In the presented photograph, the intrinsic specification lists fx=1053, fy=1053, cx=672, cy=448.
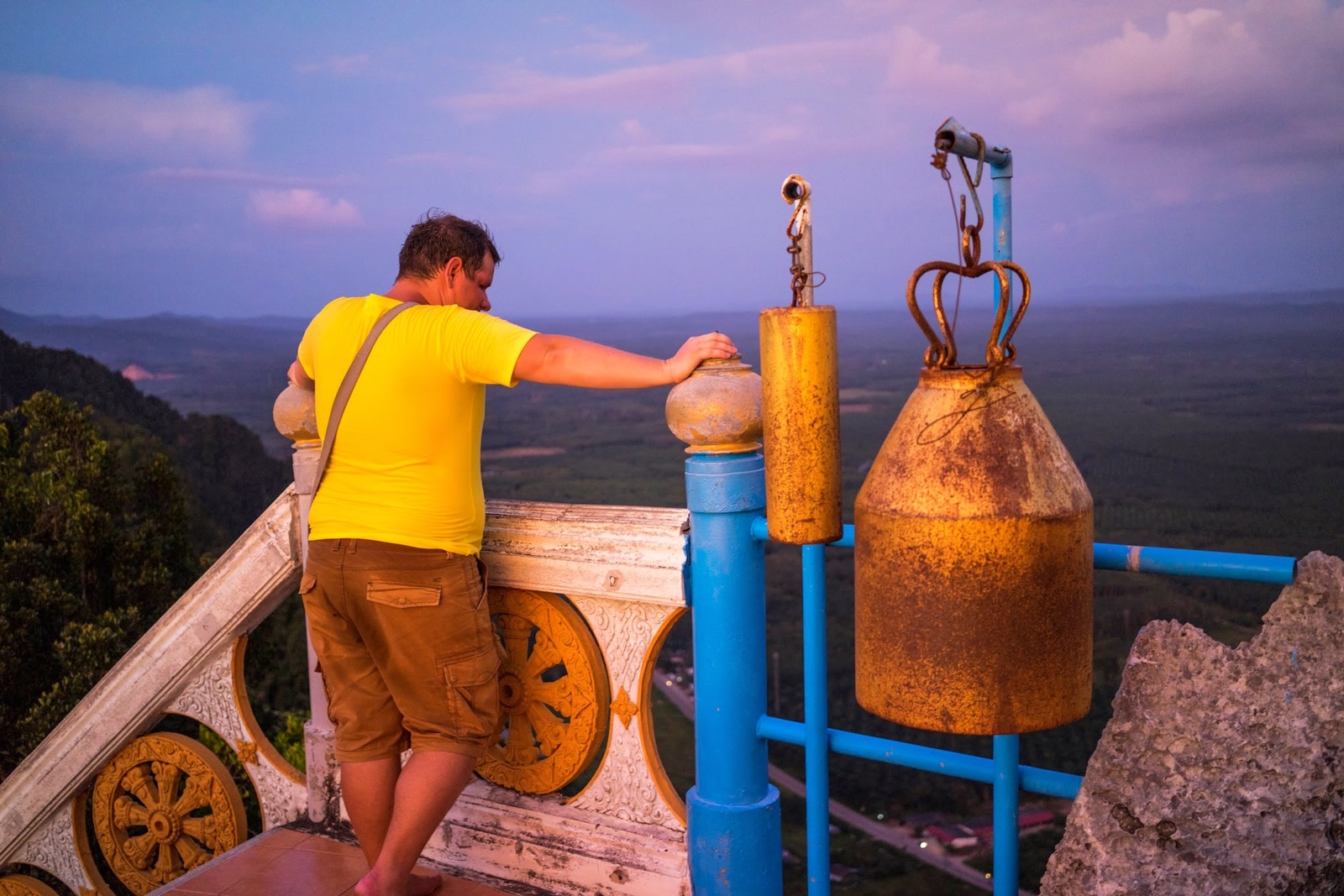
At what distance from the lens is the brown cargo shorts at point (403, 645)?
8.08 ft

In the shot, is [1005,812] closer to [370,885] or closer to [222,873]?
[370,885]

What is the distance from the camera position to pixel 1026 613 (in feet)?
5.10

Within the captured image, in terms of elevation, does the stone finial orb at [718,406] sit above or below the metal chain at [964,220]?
below

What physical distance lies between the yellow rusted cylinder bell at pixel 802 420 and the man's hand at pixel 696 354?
1.28ft

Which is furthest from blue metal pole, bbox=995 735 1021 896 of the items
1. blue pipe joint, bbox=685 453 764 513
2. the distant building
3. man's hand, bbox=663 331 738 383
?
the distant building

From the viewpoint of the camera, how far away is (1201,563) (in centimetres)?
171

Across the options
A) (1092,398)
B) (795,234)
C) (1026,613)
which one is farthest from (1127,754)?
(1092,398)

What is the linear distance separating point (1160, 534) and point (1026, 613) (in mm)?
22258

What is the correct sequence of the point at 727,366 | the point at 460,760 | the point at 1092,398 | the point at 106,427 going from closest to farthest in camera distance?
the point at 727,366 → the point at 460,760 → the point at 106,427 → the point at 1092,398

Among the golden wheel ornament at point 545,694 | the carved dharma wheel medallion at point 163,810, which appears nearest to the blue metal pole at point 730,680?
the golden wheel ornament at point 545,694

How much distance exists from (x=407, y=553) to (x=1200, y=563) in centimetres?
166

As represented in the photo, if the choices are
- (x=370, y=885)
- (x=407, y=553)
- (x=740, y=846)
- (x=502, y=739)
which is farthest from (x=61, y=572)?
(x=740, y=846)

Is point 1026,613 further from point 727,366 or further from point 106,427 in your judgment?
point 106,427

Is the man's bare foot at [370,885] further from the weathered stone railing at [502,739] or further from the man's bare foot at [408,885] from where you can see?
the weathered stone railing at [502,739]
